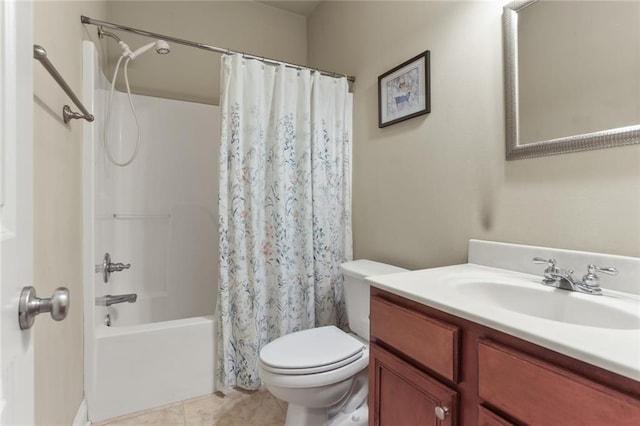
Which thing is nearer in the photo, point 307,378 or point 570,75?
point 570,75

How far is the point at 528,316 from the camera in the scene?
28.3 inches

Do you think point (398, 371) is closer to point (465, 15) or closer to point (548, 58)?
point (548, 58)

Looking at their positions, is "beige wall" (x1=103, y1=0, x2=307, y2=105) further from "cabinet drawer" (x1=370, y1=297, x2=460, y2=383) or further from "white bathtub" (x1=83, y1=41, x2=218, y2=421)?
"cabinet drawer" (x1=370, y1=297, x2=460, y2=383)

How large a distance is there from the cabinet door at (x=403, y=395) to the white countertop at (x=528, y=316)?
0.68 feet

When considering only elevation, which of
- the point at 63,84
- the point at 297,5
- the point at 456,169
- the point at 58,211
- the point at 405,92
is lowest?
the point at 58,211

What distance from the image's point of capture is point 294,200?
183cm

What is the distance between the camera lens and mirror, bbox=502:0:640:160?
91cm

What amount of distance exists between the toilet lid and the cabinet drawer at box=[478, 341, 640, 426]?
2.22ft

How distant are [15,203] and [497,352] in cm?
93

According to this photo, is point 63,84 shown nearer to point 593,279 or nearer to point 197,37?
point 197,37

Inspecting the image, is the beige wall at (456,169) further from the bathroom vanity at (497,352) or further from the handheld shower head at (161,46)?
the handheld shower head at (161,46)

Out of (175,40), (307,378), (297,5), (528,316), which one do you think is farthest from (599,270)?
(297,5)

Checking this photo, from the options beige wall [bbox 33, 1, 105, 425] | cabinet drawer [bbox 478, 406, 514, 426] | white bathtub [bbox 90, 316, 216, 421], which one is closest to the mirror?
cabinet drawer [bbox 478, 406, 514, 426]

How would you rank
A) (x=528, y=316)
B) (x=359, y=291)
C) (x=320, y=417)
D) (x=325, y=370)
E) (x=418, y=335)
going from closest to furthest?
1. (x=528, y=316)
2. (x=418, y=335)
3. (x=325, y=370)
4. (x=320, y=417)
5. (x=359, y=291)
